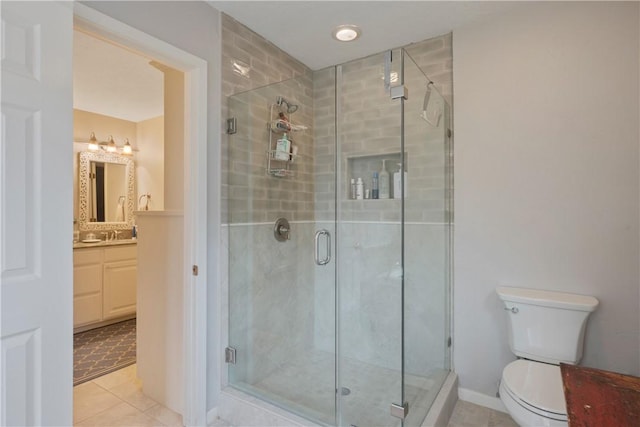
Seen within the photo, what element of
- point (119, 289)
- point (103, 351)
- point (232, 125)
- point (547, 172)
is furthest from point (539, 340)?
point (119, 289)

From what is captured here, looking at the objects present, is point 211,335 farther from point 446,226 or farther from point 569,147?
point 569,147

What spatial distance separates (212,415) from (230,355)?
335 millimetres

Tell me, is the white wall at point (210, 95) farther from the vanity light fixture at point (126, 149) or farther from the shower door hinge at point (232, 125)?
the vanity light fixture at point (126, 149)

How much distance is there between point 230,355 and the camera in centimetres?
204

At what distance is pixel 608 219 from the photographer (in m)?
1.76

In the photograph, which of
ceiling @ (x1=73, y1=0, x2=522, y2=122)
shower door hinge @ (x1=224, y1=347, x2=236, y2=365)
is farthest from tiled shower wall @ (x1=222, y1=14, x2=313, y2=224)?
shower door hinge @ (x1=224, y1=347, x2=236, y2=365)

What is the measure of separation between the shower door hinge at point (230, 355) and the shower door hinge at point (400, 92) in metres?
1.80

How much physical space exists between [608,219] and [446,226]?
0.83 meters

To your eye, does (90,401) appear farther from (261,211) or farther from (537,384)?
(537,384)

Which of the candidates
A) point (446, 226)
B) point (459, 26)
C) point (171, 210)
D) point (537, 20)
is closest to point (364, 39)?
point (459, 26)

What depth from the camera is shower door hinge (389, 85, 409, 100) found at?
1.80 m

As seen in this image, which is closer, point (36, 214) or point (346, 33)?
point (36, 214)

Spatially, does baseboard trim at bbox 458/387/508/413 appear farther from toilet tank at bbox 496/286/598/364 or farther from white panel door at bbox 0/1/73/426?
white panel door at bbox 0/1/73/426

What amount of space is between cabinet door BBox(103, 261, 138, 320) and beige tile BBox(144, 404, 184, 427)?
185 cm
